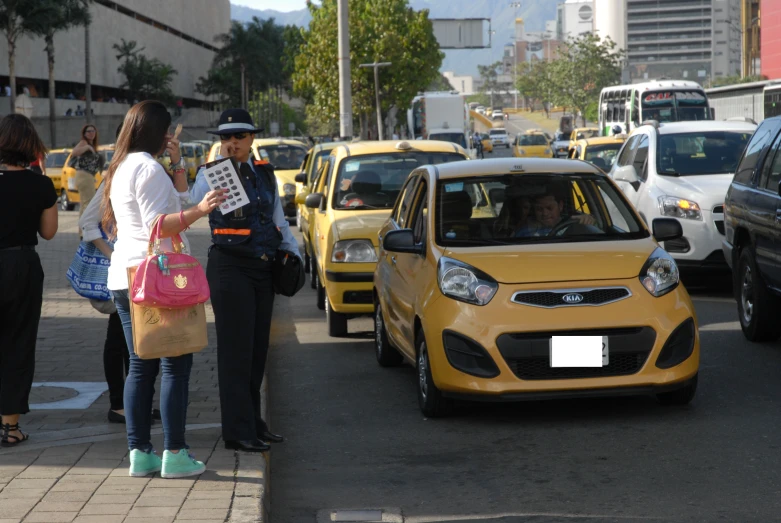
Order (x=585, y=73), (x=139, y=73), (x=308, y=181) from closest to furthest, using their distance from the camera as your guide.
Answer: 1. (x=308, y=181)
2. (x=139, y=73)
3. (x=585, y=73)

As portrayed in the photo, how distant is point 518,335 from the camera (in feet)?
22.6

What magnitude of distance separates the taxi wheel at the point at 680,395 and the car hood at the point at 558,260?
75cm

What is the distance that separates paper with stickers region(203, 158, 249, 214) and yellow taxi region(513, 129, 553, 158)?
55.8 m

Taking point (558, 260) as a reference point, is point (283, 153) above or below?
above

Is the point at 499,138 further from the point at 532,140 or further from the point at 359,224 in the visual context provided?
the point at 359,224

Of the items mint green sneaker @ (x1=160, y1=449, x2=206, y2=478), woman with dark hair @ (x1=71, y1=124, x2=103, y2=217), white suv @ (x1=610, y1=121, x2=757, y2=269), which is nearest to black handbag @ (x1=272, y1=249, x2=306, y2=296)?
mint green sneaker @ (x1=160, y1=449, x2=206, y2=478)

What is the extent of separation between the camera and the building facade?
229 feet

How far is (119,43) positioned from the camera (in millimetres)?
85812

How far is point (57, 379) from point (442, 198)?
9.67 ft

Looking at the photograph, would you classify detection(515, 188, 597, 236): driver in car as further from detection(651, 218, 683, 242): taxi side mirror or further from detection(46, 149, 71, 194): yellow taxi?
detection(46, 149, 71, 194): yellow taxi

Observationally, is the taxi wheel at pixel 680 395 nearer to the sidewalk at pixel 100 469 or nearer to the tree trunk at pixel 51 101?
the sidewalk at pixel 100 469

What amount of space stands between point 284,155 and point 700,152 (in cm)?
1477

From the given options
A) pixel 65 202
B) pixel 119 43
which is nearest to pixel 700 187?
pixel 65 202

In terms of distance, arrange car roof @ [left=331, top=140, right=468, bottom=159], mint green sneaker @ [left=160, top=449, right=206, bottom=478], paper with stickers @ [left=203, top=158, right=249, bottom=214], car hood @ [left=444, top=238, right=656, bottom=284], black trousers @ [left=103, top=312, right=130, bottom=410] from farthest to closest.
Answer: car roof @ [left=331, top=140, right=468, bottom=159]
black trousers @ [left=103, top=312, right=130, bottom=410]
car hood @ [left=444, top=238, right=656, bottom=284]
paper with stickers @ [left=203, top=158, right=249, bottom=214]
mint green sneaker @ [left=160, top=449, right=206, bottom=478]
